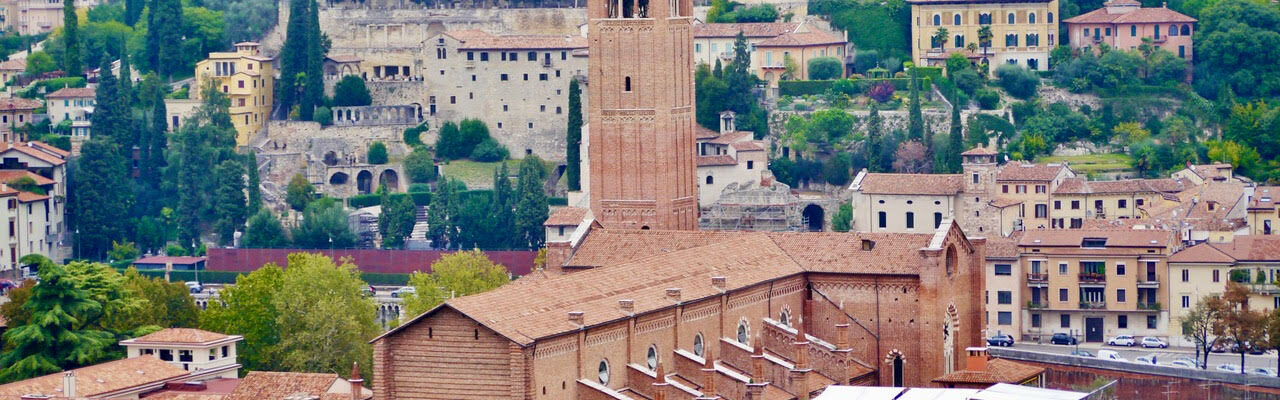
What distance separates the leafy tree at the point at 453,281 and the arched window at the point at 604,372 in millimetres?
23567

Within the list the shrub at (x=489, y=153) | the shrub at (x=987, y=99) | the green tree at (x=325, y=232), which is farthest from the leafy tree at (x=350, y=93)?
the shrub at (x=987, y=99)

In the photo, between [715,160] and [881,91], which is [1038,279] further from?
[881,91]

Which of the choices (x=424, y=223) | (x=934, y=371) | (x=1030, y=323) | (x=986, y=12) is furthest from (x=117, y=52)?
(x=934, y=371)

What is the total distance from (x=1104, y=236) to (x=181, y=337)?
3179cm

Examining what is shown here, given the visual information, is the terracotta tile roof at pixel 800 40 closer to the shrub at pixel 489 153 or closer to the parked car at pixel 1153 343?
the shrub at pixel 489 153

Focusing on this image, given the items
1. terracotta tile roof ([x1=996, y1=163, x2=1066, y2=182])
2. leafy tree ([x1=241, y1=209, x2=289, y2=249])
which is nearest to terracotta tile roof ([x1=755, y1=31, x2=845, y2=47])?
terracotta tile roof ([x1=996, y1=163, x2=1066, y2=182])

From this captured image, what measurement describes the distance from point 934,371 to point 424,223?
5276 centimetres

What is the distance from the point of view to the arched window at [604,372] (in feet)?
209

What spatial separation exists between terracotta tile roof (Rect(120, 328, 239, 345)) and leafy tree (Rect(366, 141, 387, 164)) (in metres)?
49.1

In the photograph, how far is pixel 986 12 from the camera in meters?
127

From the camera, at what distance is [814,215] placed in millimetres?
118938

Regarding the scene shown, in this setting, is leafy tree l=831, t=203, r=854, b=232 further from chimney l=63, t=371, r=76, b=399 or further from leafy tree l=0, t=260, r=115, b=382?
chimney l=63, t=371, r=76, b=399

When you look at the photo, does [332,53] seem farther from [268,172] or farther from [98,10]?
[98,10]

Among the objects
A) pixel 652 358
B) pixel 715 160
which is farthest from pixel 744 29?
pixel 652 358
